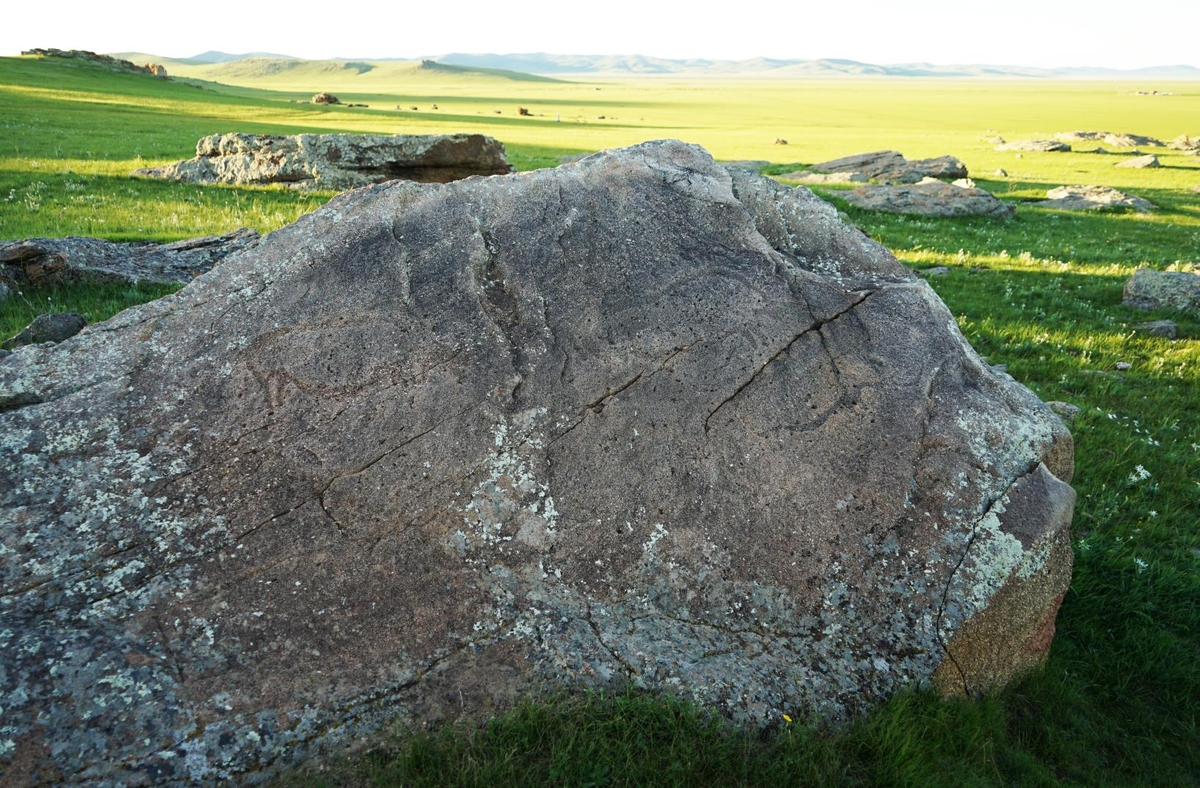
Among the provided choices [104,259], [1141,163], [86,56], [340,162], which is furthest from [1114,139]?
[86,56]

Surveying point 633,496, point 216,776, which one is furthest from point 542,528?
point 216,776

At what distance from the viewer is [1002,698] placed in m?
4.49

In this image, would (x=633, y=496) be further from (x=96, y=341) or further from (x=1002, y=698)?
(x=96, y=341)

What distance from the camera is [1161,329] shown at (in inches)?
462

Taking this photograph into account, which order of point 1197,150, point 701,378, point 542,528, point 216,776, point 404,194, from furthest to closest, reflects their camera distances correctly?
point 1197,150, point 404,194, point 701,378, point 542,528, point 216,776

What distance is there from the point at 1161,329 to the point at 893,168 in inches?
850

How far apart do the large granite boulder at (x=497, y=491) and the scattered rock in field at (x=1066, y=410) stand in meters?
4.05

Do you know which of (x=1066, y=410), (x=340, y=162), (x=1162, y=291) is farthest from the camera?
(x=340, y=162)

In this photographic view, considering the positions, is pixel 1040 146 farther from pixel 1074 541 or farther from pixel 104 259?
pixel 104 259

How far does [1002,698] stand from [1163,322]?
10.3 metres

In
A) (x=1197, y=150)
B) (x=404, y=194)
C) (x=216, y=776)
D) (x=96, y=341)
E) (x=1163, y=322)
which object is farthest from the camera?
(x=1197, y=150)

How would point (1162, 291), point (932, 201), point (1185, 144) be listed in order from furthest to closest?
point (1185, 144) < point (932, 201) < point (1162, 291)

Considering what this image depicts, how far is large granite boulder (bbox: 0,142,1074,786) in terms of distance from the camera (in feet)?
12.1

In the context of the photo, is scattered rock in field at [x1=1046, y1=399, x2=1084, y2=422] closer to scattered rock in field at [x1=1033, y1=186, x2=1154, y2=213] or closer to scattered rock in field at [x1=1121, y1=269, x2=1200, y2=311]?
scattered rock in field at [x1=1121, y1=269, x2=1200, y2=311]
